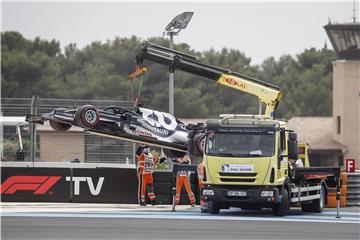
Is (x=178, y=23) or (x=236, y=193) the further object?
(x=178, y=23)

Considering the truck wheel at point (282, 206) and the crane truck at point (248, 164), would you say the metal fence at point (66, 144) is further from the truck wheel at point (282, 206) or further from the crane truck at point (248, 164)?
the truck wheel at point (282, 206)

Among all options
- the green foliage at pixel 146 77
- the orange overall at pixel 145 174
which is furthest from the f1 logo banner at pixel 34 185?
the green foliage at pixel 146 77

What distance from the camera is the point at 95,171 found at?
84.6 feet

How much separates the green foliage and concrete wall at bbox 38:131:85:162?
150 feet

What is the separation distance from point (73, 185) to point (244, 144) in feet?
17.3

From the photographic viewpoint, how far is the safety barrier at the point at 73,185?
25.6m

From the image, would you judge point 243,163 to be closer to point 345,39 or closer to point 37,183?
point 37,183

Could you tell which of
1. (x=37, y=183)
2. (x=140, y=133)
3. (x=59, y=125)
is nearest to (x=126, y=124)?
(x=140, y=133)

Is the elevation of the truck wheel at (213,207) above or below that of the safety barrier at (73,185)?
below

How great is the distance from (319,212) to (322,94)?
6450 cm

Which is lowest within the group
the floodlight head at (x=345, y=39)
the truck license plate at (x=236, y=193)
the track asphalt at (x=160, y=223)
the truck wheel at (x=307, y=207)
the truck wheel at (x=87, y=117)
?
the track asphalt at (x=160, y=223)

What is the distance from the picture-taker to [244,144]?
22.5 m

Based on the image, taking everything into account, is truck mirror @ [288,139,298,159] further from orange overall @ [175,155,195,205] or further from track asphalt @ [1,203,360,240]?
orange overall @ [175,155,195,205]

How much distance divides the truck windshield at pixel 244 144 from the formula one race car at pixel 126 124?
13.2 feet
